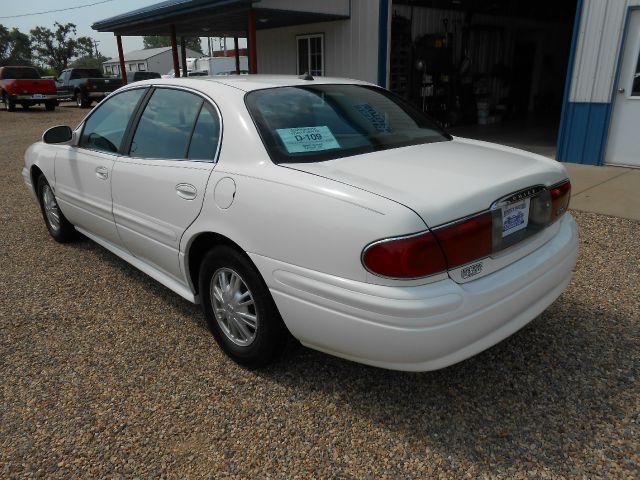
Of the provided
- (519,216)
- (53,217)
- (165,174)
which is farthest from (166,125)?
(53,217)

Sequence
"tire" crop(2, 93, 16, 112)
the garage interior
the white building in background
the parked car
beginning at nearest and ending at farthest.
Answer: the garage interior
"tire" crop(2, 93, 16, 112)
the parked car
the white building in background

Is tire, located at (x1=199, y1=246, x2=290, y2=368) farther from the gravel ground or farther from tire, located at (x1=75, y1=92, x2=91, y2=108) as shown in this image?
tire, located at (x1=75, y1=92, x2=91, y2=108)

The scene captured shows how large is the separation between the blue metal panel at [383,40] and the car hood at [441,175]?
287 inches

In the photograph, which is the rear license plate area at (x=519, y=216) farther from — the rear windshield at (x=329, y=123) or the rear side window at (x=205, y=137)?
the rear side window at (x=205, y=137)

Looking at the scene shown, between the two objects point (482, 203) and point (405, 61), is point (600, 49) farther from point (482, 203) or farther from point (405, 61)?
point (482, 203)

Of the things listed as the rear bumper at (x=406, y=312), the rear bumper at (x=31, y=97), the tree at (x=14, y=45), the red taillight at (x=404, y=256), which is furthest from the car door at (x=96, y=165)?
the tree at (x=14, y=45)

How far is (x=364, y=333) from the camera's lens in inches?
82.1

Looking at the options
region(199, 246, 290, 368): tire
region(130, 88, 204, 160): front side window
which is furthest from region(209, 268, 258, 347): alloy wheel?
region(130, 88, 204, 160): front side window

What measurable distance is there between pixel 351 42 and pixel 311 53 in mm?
1372

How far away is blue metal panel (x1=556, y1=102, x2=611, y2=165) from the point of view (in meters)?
7.59

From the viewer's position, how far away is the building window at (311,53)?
10.8m

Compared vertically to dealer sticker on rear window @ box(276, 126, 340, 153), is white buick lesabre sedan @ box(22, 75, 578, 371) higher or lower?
lower

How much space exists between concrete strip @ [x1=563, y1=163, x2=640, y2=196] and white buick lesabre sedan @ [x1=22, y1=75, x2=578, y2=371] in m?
4.09

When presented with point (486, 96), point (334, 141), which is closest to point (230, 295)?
point (334, 141)
